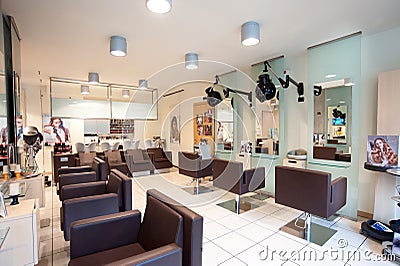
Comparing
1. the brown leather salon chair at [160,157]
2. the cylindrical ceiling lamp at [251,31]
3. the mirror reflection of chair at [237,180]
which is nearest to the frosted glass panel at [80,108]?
the brown leather salon chair at [160,157]

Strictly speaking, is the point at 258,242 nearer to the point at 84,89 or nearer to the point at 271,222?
the point at 271,222

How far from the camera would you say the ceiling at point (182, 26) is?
226 centimetres

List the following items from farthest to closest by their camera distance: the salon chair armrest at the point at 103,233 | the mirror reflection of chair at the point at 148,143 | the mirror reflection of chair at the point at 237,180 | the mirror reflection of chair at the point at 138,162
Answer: the mirror reflection of chair at the point at 148,143, the mirror reflection of chair at the point at 138,162, the mirror reflection of chair at the point at 237,180, the salon chair armrest at the point at 103,233

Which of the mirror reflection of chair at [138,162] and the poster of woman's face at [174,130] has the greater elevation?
the poster of woman's face at [174,130]

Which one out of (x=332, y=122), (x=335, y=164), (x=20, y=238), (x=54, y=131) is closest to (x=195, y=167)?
(x=335, y=164)

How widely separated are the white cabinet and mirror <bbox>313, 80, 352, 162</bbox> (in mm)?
3775

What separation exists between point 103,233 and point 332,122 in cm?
348

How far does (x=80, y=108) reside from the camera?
229 inches

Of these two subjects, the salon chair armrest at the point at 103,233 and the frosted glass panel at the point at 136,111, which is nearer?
the salon chair armrest at the point at 103,233

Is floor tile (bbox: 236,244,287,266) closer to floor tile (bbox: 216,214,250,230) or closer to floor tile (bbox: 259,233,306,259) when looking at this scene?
floor tile (bbox: 259,233,306,259)

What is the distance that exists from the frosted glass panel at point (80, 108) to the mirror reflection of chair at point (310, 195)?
519 cm

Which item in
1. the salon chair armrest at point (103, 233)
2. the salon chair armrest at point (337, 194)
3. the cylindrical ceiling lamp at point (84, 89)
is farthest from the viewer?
the cylindrical ceiling lamp at point (84, 89)

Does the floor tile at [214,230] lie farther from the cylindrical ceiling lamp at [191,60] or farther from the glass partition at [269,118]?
the cylindrical ceiling lamp at [191,60]

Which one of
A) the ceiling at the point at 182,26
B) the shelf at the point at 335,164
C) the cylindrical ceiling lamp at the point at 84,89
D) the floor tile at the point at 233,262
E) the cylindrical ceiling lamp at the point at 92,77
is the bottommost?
the floor tile at the point at 233,262
